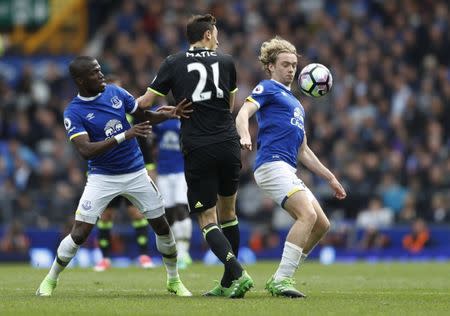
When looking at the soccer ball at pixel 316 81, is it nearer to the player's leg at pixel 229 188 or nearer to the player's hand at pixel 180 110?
the player's leg at pixel 229 188

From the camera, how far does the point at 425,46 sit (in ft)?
89.4

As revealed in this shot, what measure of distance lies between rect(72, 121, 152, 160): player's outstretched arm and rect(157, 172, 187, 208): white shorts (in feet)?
22.6

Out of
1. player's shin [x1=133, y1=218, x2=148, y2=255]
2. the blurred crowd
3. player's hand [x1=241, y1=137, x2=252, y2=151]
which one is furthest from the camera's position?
the blurred crowd

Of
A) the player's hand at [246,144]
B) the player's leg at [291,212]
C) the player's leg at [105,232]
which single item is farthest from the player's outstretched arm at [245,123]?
the player's leg at [105,232]

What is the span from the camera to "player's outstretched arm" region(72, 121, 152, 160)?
10969mm

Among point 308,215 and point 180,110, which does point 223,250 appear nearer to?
point 308,215

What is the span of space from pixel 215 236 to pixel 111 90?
1.87 meters

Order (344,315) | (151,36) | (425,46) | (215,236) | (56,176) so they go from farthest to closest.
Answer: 1. (151,36)
2. (425,46)
3. (56,176)
4. (215,236)
5. (344,315)

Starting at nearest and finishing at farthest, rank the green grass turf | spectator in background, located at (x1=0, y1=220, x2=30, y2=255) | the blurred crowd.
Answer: the green grass turf, spectator in background, located at (x1=0, y1=220, x2=30, y2=255), the blurred crowd

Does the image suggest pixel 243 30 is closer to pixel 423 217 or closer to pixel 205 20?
pixel 423 217

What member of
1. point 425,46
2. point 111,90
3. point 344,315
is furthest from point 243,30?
point 344,315

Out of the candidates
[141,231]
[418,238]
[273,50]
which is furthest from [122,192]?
[418,238]

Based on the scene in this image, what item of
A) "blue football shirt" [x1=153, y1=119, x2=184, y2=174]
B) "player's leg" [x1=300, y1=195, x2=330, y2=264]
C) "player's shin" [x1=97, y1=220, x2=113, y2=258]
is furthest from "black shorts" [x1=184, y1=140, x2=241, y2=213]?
"blue football shirt" [x1=153, y1=119, x2=184, y2=174]

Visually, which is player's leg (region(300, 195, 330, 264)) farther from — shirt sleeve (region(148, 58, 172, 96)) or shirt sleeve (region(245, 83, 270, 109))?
shirt sleeve (region(148, 58, 172, 96))
